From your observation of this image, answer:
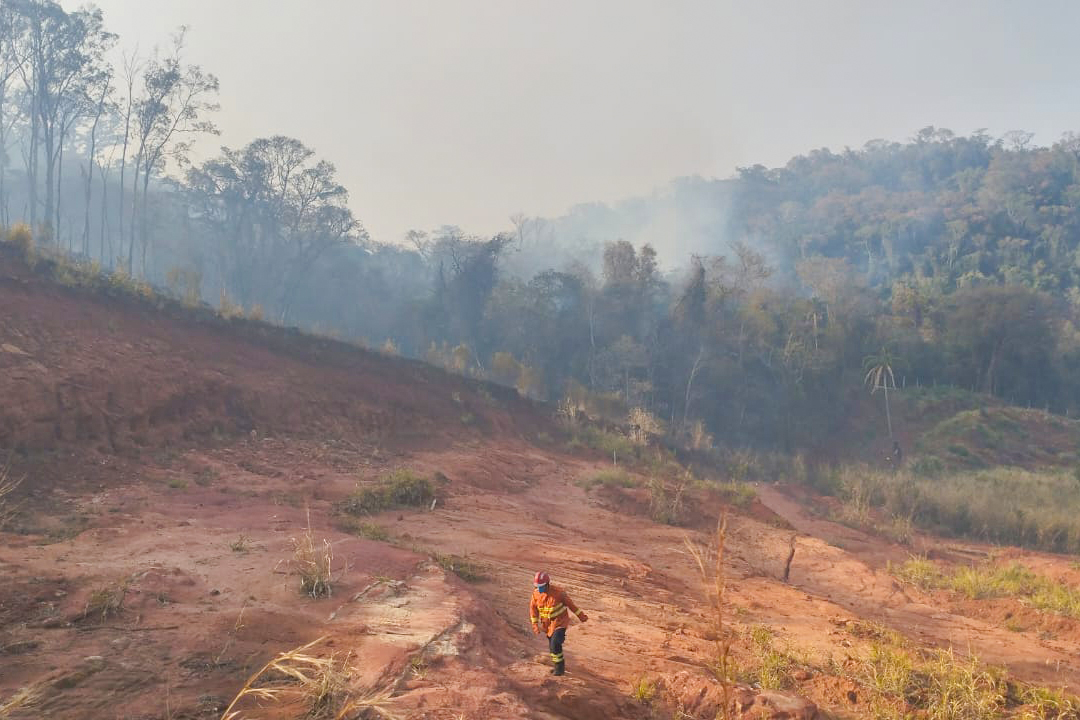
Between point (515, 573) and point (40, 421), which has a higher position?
point (40, 421)

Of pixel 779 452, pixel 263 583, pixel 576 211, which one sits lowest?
Result: pixel 779 452

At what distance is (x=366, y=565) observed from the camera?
6.91m

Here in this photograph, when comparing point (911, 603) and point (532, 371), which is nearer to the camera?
point (911, 603)

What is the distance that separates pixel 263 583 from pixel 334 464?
7.71m

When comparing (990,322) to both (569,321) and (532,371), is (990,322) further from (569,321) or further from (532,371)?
(532,371)

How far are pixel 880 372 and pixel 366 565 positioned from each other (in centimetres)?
3275

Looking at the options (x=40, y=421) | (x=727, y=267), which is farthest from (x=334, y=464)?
(x=727, y=267)

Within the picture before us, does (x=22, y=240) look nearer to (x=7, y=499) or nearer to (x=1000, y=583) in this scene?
(x=7, y=499)

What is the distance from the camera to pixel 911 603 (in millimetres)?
9531

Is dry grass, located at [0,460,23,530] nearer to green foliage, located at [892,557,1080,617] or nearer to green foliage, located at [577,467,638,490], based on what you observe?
green foliage, located at [577,467,638,490]

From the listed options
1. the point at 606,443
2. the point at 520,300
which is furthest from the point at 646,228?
the point at 606,443

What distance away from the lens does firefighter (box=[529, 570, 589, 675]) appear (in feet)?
15.9

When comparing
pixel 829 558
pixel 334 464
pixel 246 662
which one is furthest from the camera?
pixel 334 464

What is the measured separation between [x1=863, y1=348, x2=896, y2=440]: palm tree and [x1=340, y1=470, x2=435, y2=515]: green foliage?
27.5 m
